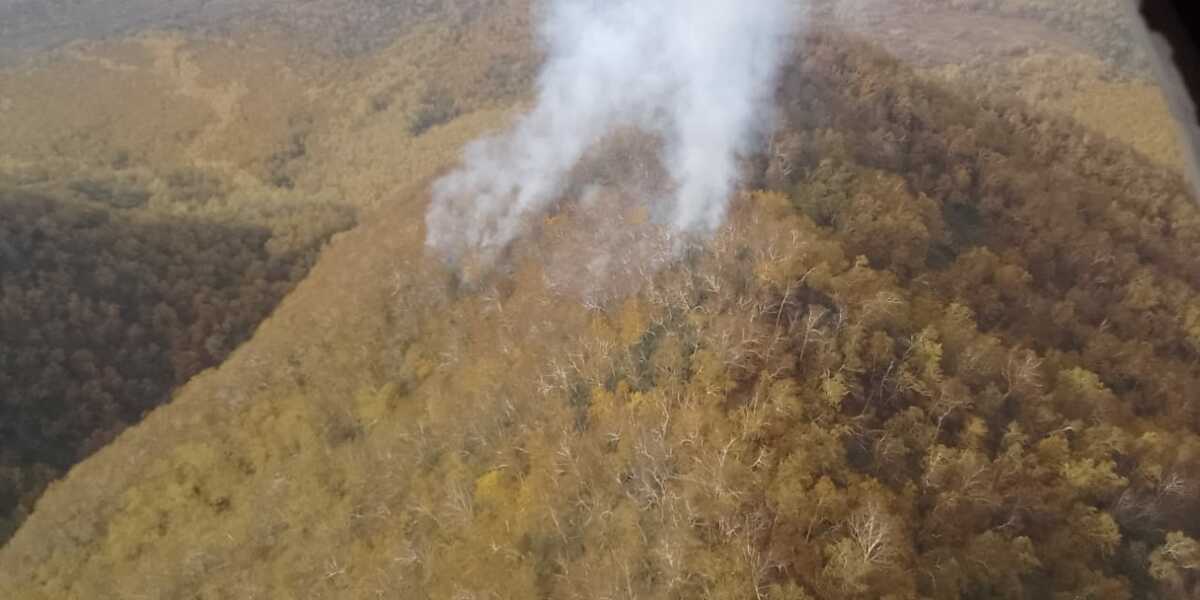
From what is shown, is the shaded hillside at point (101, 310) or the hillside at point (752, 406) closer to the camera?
the hillside at point (752, 406)

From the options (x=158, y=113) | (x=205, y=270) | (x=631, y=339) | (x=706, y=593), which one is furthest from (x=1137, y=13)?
(x=158, y=113)

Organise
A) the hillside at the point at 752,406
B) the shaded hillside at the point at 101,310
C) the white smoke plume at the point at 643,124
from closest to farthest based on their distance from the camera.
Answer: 1. the hillside at the point at 752,406
2. the white smoke plume at the point at 643,124
3. the shaded hillside at the point at 101,310

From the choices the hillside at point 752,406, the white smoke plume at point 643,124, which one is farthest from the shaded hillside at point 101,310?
the white smoke plume at point 643,124

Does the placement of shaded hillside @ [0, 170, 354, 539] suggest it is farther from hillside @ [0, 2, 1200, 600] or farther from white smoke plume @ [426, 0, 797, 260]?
white smoke plume @ [426, 0, 797, 260]

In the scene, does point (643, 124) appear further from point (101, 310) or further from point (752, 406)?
point (101, 310)

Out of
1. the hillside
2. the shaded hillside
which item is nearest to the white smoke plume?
the hillside

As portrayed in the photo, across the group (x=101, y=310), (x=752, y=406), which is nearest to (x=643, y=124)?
(x=752, y=406)

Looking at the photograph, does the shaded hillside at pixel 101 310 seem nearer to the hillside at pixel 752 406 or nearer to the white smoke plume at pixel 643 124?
the hillside at pixel 752 406
